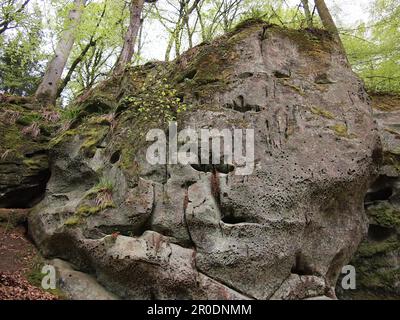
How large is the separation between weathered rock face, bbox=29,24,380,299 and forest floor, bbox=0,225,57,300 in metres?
0.32

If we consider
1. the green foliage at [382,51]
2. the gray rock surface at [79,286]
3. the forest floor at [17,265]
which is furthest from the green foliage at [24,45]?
the green foliage at [382,51]

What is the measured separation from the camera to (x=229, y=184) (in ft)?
21.7

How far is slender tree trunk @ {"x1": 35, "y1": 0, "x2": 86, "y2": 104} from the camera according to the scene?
11.2 meters

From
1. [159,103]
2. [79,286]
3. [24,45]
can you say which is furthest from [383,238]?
[24,45]

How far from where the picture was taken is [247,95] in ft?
25.1

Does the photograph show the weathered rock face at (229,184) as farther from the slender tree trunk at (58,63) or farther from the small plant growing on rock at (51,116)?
the slender tree trunk at (58,63)

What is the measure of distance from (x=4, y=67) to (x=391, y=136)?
15191 millimetres

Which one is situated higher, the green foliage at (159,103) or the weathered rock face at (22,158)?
the green foliage at (159,103)

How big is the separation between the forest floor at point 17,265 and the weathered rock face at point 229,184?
32cm

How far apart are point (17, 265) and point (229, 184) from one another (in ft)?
14.9

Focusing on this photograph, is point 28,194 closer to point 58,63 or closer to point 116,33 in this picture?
point 58,63

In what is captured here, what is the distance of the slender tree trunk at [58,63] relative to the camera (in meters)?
11.2

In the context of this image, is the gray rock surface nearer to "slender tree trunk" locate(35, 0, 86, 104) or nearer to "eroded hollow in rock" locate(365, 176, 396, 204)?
"slender tree trunk" locate(35, 0, 86, 104)

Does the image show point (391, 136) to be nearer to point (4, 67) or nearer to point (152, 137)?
point (152, 137)
